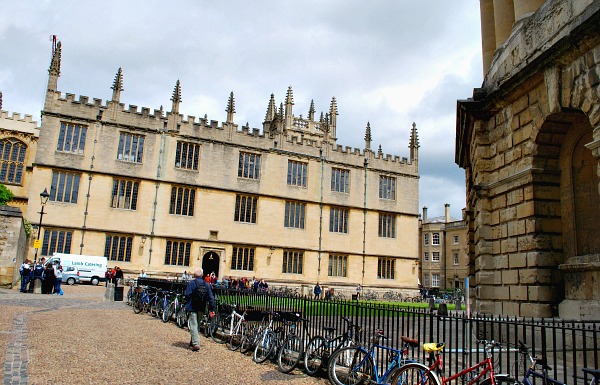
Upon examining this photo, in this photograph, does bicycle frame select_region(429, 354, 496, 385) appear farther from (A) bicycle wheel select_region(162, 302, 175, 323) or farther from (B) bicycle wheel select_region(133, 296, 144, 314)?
(B) bicycle wheel select_region(133, 296, 144, 314)

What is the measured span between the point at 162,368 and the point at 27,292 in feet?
52.7

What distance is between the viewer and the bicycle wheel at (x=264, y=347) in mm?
8454

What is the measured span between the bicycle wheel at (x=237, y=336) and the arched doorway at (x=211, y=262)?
23.1 meters

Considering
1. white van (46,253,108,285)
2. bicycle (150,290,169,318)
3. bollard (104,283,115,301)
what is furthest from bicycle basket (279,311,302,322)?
white van (46,253,108,285)

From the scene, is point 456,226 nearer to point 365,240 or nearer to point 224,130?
point 365,240

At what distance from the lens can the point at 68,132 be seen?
1184 inches

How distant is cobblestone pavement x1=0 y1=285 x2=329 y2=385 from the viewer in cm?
668

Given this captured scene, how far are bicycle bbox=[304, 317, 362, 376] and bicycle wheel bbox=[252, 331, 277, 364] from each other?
2.92ft

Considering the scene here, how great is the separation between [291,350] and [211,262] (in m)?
25.8

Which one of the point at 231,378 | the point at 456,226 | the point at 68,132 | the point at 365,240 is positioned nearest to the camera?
the point at 231,378

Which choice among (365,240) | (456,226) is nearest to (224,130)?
(365,240)

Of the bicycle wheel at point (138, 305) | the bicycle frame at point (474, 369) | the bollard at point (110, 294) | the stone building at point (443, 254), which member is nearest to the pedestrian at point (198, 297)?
the bicycle frame at point (474, 369)

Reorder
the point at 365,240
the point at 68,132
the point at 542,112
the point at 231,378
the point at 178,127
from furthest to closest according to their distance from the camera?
the point at 365,240 → the point at 178,127 → the point at 68,132 → the point at 542,112 → the point at 231,378

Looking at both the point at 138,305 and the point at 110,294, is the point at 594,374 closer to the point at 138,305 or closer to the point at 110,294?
the point at 138,305
